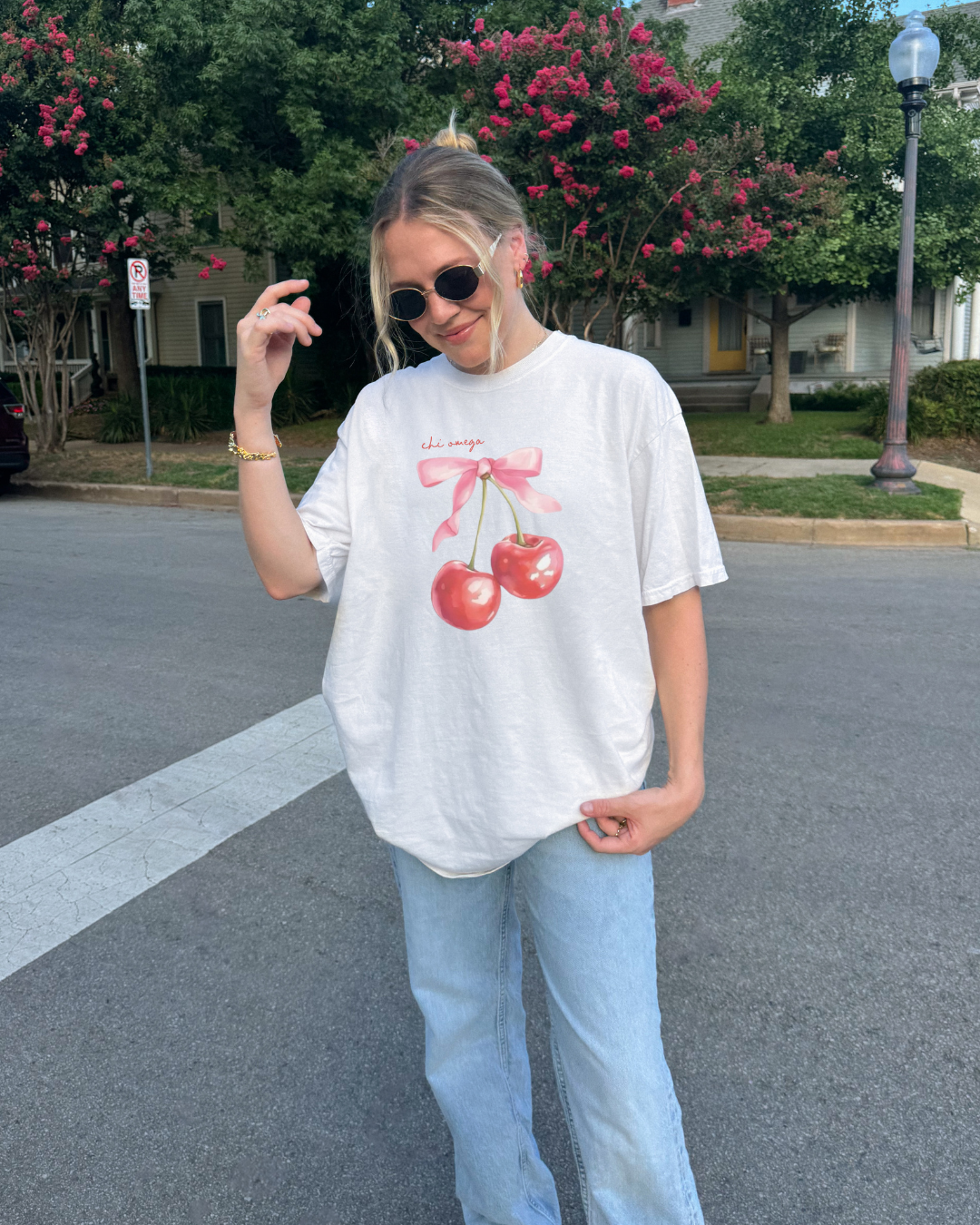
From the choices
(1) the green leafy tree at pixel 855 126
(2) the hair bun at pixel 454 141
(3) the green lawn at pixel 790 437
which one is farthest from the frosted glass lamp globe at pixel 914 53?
(2) the hair bun at pixel 454 141

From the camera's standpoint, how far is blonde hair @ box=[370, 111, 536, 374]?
5.29ft

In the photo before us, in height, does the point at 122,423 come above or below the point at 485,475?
above

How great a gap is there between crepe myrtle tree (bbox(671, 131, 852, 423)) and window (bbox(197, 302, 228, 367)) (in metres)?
13.5

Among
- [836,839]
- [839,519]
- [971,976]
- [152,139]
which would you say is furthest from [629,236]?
[971,976]

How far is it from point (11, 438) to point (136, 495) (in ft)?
6.32

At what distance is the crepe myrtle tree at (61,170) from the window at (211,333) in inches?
451

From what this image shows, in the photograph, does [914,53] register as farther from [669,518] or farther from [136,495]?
[669,518]

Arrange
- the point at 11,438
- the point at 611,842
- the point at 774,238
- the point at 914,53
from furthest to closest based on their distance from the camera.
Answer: the point at 774,238, the point at 11,438, the point at 914,53, the point at 611,842

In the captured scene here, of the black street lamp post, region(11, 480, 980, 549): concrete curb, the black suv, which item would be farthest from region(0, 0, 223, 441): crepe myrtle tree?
the black street lamp post

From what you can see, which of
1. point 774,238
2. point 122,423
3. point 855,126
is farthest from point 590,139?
point 122,423

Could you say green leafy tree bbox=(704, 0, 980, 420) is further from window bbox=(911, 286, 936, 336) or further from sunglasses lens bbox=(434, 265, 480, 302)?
sunglasses lens bbox=(434, 265, 480, 302)

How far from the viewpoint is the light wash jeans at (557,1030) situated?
1.59m

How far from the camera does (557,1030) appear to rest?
1675 millimetres

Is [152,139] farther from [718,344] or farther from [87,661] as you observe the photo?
[718,344]
